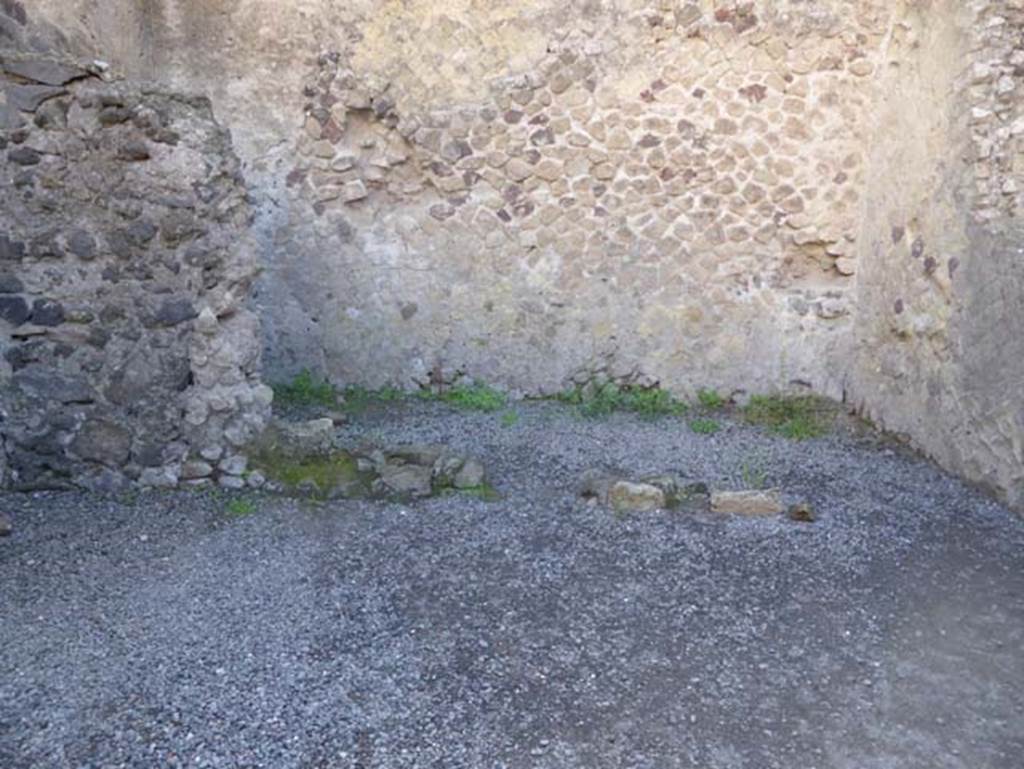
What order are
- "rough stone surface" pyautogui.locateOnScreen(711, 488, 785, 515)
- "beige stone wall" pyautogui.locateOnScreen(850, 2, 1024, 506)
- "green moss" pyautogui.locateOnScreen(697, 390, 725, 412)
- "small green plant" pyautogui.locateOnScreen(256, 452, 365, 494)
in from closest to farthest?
1. "rough stone surface" pyautogui.locateOnScreen(711, 488, 785, 515)
2. "small green plant" pyautogui.locateOnScreen(256, 452, 365, 494)
3. "beige stone wall" pyautogui.locateOnScreen(850, 2, 1024, 506)
4. "green moss" pyautogui.locateOnScreen(697, 390, 725, 412)

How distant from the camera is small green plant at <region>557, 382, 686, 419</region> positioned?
6.69m

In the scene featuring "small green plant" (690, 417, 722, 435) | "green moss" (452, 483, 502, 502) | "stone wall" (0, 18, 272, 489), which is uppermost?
"stone wall" (0, 18, 272, 489)

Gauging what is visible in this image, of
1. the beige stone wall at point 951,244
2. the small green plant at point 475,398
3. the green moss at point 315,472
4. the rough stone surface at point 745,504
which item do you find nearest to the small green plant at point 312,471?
the green moss at point 315,472

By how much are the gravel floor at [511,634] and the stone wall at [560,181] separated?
2.09m

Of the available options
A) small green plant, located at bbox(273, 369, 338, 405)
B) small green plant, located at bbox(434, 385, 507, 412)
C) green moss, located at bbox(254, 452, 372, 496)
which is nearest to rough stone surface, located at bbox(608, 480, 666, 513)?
→ green moss, located at bbox(254, 452, 372, 496)

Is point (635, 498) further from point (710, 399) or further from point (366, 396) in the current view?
point (366, 396)

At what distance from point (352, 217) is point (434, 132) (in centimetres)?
91

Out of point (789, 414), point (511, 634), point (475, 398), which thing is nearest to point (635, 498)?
point (511, 634)

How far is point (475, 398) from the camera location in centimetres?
673

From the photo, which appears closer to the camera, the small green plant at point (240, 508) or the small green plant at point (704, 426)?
the small green plant at point (240, 508)

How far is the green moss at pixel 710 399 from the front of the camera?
684 cm

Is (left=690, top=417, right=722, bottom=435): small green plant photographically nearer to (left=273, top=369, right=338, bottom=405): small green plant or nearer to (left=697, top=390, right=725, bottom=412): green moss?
(left=697, top=390, right=725, bottom=412): green moss

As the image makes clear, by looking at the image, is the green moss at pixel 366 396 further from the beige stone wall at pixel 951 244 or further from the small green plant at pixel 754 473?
the beige stone wall at pixel 951 244

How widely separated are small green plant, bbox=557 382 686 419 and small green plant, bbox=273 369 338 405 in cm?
179
